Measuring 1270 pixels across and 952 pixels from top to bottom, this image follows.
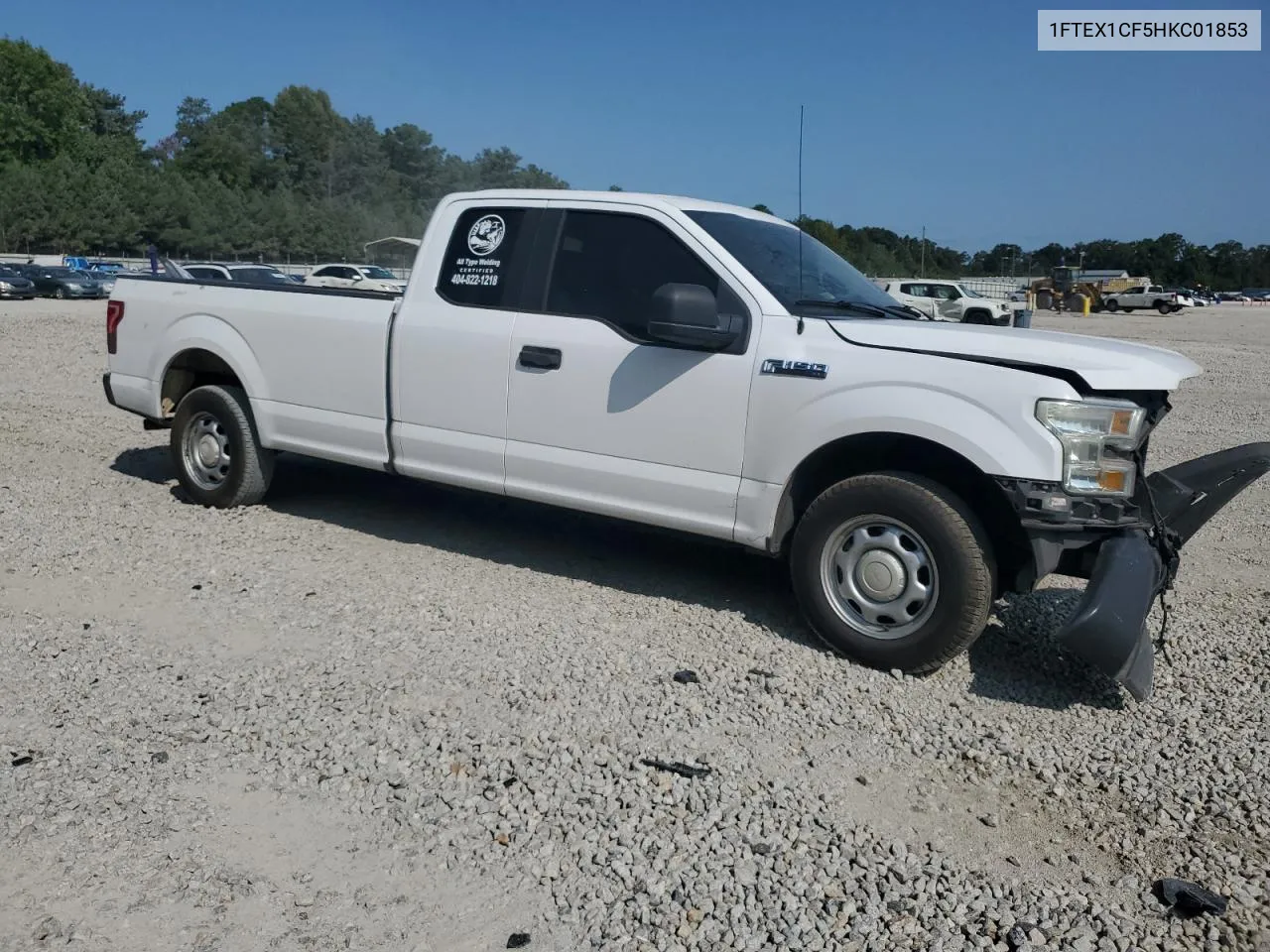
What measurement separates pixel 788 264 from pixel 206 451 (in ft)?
13.3

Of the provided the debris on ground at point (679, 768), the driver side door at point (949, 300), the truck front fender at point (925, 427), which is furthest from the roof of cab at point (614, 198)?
the driver side door at point (949, 300)

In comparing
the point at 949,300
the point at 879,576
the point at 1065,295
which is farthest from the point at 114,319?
the point at 1065,295

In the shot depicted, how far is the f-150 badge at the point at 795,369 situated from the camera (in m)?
4.87

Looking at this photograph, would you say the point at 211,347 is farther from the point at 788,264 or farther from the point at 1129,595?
the point at 1129,595

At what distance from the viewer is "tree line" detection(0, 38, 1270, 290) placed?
28781 mm

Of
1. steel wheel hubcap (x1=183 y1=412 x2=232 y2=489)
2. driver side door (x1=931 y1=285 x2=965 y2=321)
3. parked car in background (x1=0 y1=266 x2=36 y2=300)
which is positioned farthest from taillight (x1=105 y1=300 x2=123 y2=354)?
parked car in background (x1=0 y1=266 x2=36 y2=300)

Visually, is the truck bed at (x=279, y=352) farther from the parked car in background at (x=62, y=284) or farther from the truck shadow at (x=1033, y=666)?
the parked car in background at (x=62, y=284)

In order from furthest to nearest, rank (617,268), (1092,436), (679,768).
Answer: (617,268)
(1092,436)
(679,768)

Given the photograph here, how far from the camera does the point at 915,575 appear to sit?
470 centimetres

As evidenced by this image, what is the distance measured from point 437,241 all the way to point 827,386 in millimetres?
2508

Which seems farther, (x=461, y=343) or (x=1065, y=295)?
(x=1065, y=295)

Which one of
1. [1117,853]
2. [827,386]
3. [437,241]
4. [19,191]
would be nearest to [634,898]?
[1117,853]

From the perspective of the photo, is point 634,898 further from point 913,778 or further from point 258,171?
point 258,171

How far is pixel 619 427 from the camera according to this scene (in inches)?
212
